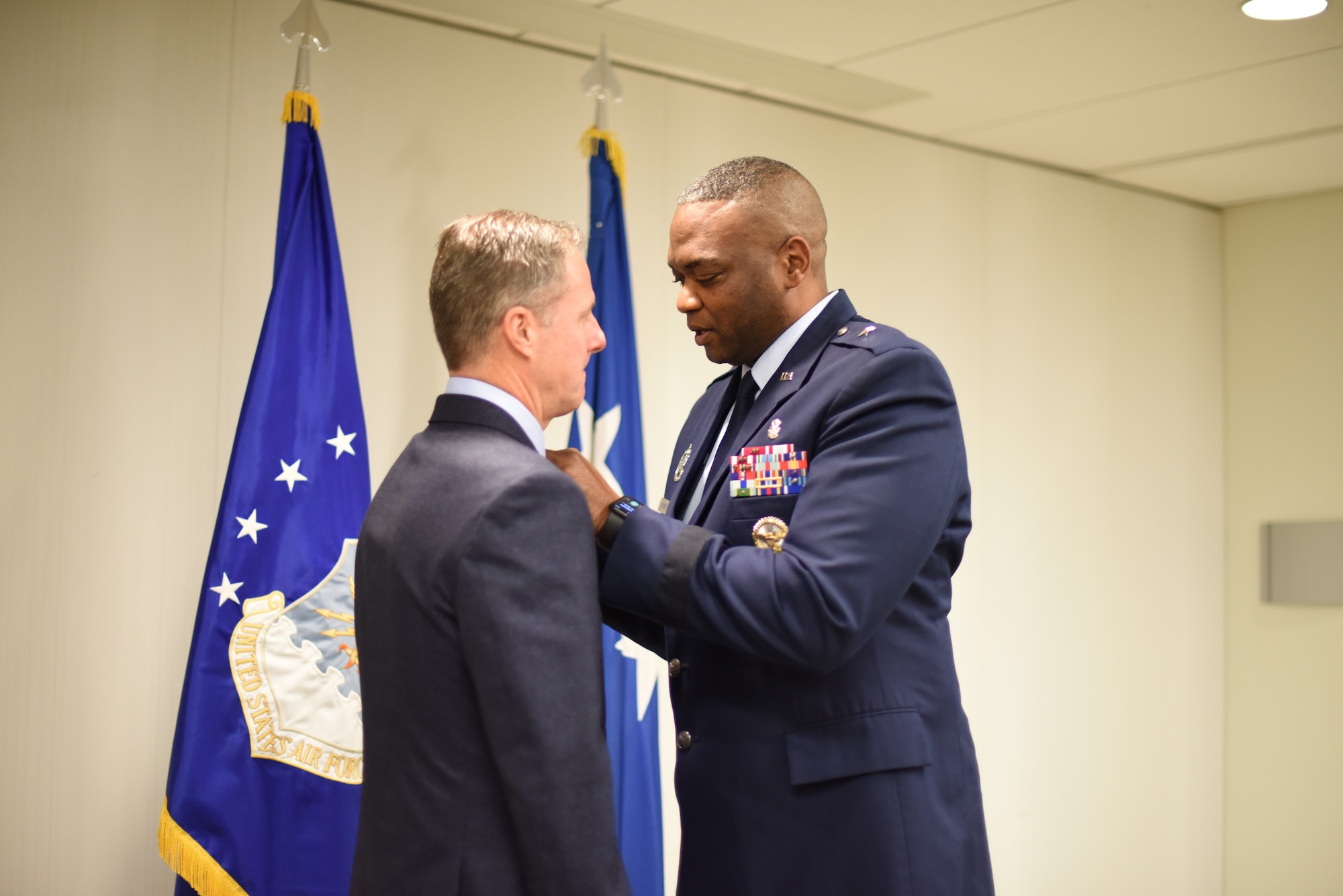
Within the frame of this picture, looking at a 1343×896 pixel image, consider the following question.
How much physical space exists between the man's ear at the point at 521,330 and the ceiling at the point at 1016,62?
2.12 metres

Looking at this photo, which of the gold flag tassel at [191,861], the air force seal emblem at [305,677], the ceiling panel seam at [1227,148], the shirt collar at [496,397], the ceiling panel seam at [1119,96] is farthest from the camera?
the ceiling panel seam at [1227,148]

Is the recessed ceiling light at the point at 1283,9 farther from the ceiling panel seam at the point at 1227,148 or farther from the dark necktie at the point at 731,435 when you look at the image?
the dark necktie at the point at 731,435

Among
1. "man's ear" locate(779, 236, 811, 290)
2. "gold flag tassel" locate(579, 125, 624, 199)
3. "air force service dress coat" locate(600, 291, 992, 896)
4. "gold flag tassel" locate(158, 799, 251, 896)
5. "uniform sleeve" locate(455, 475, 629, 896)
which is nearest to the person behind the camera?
"uniform sleeve" locate(455, 475, 629, 896)

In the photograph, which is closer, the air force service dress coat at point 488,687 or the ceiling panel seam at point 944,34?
the air force service dress coat at point 488,687

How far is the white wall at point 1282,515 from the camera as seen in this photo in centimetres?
533

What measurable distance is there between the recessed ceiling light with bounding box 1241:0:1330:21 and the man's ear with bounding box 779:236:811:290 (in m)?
2.11

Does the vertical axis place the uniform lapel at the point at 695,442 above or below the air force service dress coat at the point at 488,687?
above

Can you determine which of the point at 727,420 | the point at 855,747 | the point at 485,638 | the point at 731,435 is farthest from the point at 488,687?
the point at 727,420

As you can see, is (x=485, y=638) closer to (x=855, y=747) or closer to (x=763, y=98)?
(x=855, y=747)

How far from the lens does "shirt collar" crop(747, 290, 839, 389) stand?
1952 millimetres

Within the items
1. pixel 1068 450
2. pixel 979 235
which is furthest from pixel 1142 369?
pixel 979 235

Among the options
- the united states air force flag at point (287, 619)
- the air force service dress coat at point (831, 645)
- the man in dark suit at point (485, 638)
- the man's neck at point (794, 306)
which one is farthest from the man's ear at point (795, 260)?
the united states air force flag at point (287, 619)

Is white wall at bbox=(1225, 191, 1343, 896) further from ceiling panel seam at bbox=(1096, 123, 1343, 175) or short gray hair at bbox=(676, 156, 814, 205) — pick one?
short gray hair at bbox=(676, 156, 814, 205)

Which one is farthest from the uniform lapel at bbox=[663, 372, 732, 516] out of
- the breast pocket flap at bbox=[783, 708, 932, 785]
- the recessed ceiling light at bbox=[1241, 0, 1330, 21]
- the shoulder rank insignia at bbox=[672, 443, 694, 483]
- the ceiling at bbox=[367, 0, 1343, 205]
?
the recessed ceiling light at bbox=[1241, 0, 1330, 21]
